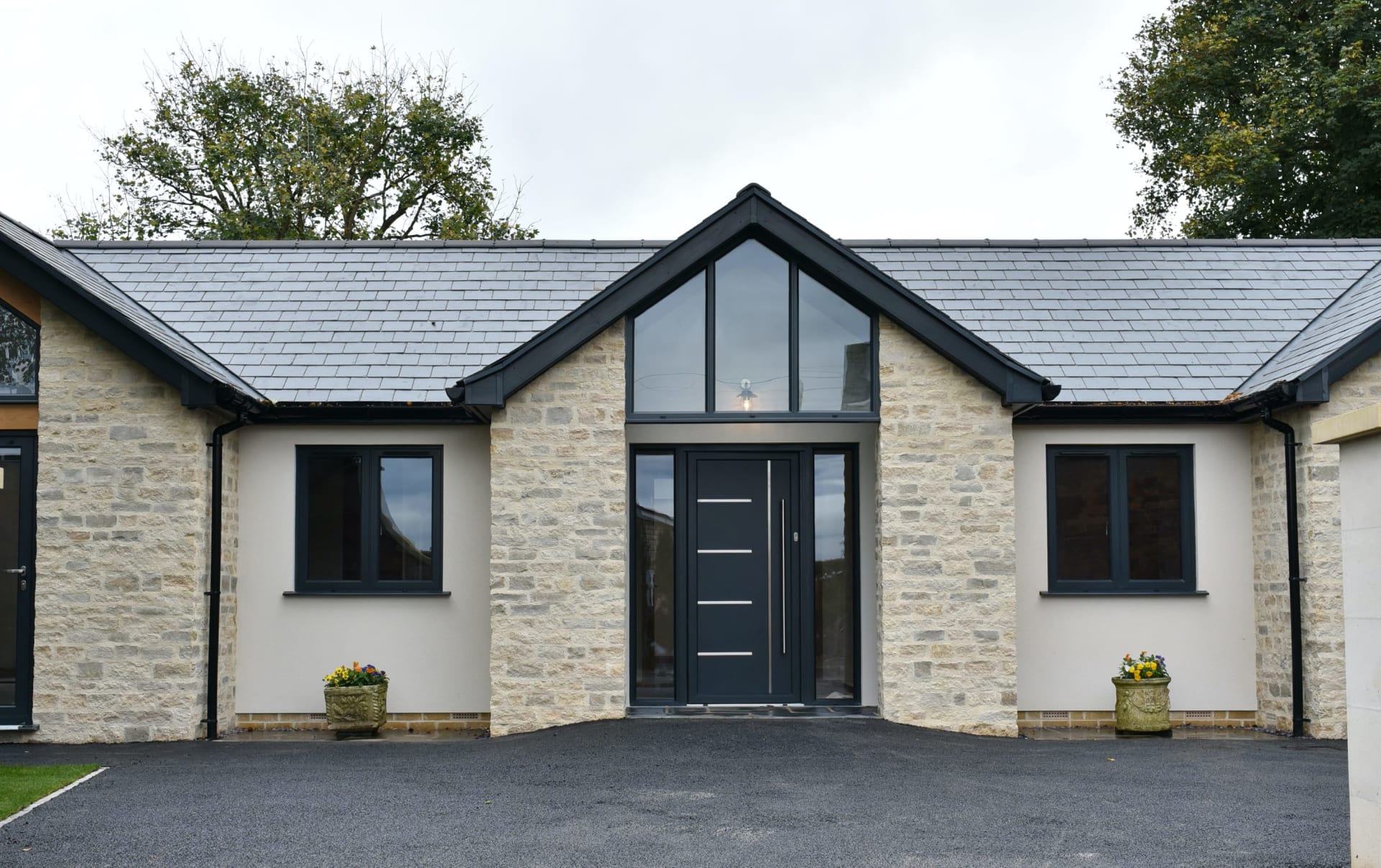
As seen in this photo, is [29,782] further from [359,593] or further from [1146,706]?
[1146,706]

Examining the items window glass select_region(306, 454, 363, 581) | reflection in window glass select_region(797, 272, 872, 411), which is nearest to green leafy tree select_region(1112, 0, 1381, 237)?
reflection in window glass select_region(797, 272, 872, 411)

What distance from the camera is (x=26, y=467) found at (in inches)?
430

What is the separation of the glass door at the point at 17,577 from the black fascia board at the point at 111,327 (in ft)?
4.09

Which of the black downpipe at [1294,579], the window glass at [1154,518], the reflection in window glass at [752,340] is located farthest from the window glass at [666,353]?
the black downpipe at [1294,579]

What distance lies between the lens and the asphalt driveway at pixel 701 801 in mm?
6797

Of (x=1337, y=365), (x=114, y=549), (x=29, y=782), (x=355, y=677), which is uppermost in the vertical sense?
(x=1337, y=365)

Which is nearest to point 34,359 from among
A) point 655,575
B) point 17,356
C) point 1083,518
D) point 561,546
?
point 17,356

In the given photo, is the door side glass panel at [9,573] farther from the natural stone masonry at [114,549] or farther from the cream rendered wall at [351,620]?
the cream rendered wall at [351,620]

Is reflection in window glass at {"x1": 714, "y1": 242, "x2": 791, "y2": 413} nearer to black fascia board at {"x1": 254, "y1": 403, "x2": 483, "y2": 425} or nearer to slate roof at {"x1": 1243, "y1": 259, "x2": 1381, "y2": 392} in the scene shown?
black fascia board at {"x1": 254, "y1": 403, "x2": 483, "y2": 425}

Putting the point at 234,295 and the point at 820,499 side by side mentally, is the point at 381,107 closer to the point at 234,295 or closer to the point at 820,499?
the point at 234,295

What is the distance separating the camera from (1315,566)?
10914 millimetres

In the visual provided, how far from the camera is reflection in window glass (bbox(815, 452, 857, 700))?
1173 cm

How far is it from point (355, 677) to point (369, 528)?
4.77 ft

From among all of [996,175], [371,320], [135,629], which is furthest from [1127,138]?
[135,629]
